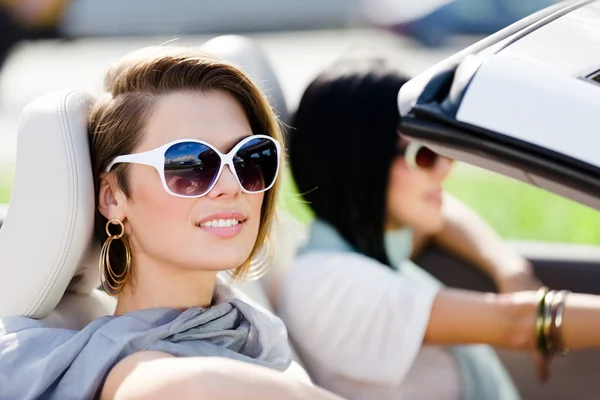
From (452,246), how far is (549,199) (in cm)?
280

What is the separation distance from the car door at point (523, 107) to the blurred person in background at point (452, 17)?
9112 mm

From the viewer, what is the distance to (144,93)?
1773 mm

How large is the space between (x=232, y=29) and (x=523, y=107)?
10.5m

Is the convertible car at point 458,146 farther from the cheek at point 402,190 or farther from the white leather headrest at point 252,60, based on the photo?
the cheek at point 402,190

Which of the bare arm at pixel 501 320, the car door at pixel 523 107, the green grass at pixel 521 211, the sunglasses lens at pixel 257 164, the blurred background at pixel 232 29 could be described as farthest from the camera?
the blurred background at pixel 232 29

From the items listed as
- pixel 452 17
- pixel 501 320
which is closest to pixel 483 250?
pixel 501 320

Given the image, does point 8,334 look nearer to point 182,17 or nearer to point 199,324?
point 199,324

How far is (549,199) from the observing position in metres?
5.52

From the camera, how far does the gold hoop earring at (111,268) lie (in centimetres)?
178

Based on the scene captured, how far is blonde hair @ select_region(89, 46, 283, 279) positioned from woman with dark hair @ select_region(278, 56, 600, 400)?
1.99 ft

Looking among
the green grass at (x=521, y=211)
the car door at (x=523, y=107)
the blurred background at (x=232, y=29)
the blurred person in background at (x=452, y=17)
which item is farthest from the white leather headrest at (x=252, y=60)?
the blurred person in background at (x=452, y=17)

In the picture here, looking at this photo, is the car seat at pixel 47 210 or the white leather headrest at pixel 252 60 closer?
the car seat at pixel 47 210

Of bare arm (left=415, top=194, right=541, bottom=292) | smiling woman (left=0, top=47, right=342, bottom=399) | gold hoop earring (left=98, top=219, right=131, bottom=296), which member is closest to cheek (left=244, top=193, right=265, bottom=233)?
smiling woman (left=0, top=47, right=342, bottom=399)

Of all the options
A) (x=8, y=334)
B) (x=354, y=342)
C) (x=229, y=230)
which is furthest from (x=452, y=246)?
(x=8, y=334)
